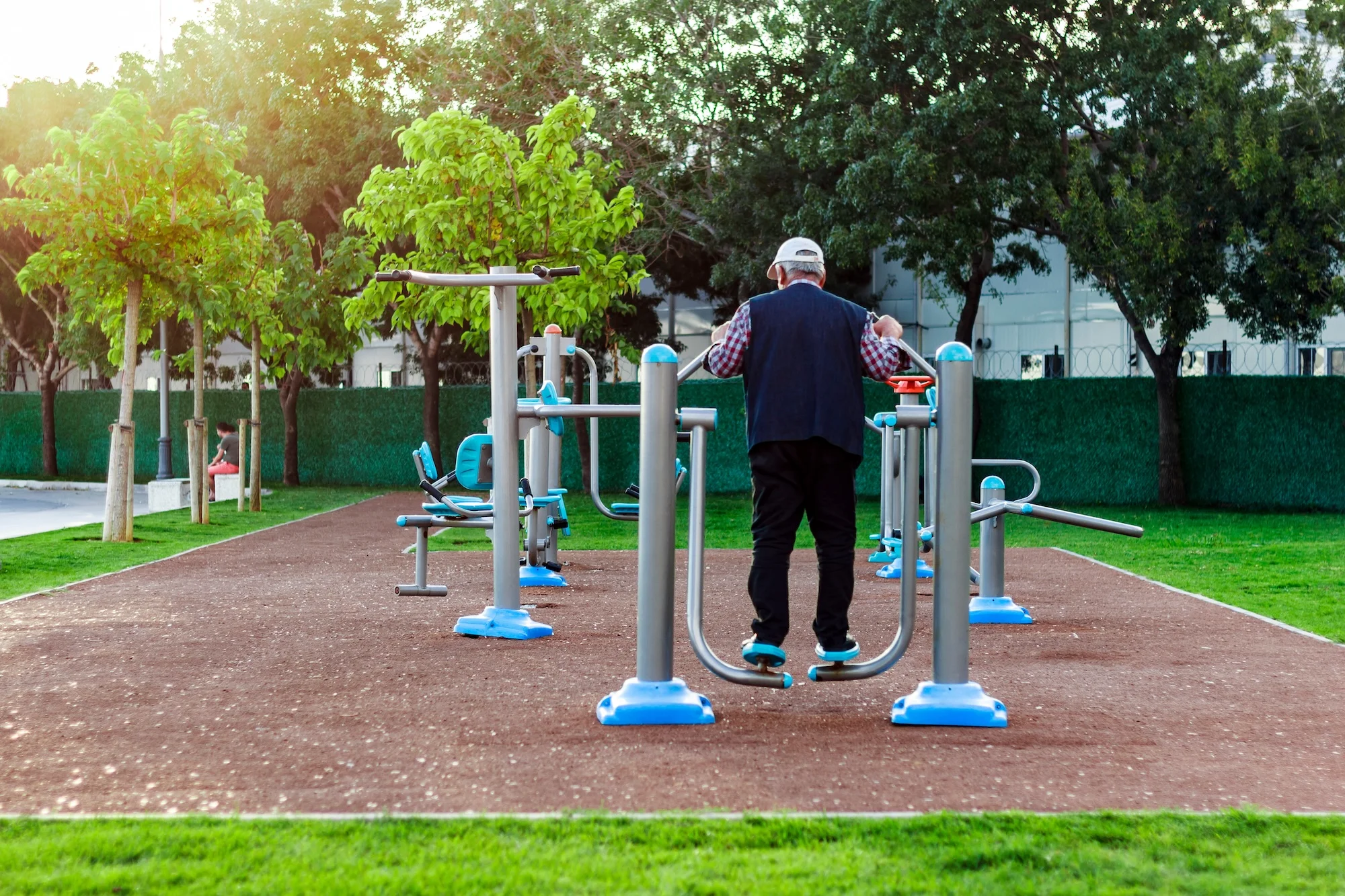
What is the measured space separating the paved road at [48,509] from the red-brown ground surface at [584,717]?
7.82 m

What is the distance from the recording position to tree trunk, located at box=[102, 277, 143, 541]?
1269 centimetres

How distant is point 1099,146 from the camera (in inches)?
757

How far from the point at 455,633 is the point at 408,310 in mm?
9880

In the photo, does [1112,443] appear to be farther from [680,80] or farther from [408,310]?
[408,310]

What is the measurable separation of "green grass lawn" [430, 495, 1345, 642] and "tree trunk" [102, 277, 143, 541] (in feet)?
9.23

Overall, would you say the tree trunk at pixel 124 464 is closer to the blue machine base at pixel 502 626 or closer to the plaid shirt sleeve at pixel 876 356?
the blue machine base at pixel 502 626

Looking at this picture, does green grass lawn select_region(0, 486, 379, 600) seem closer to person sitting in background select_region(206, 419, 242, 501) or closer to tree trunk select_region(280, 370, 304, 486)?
person sitting in background select_region(206, 419, 242, 501)

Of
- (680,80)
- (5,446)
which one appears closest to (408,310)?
(680,80)

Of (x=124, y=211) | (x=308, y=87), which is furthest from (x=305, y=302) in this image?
(x=308, y=87)

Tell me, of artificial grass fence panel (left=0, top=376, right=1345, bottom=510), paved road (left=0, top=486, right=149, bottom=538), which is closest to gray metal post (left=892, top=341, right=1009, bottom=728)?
paved road (left=0, top=486, right=149, bottom=538)

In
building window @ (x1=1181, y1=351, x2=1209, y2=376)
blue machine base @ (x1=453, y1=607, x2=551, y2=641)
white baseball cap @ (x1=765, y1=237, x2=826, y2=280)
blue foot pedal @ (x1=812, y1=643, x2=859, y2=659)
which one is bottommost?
blue machine base @ (x1=453, y1=607, x2=551, y2=641)

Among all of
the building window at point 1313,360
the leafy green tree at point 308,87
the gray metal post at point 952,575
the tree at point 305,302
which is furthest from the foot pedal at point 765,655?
the building window at point 1313,360

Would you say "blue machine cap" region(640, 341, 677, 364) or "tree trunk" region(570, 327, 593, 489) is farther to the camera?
"tree trunk" region(570, 327, 593, 489)

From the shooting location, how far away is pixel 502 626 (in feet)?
23.0
